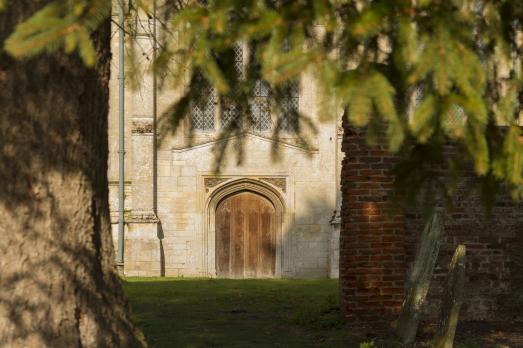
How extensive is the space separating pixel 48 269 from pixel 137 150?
18125 mm

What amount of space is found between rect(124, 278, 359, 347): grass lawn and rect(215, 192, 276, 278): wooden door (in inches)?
252

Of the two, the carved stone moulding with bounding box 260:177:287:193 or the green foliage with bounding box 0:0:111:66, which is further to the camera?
the carved stone moulding with bounding box 260:177:287:193

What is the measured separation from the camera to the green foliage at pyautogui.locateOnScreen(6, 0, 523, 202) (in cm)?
355

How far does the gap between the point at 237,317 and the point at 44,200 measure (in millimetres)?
6940

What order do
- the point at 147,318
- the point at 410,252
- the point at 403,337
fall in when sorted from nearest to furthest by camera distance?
the point at 403,337 < the point at 410,252 < the point at 147,318

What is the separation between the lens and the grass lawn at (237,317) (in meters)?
9.11

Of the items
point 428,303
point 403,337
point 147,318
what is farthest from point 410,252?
point 147,318

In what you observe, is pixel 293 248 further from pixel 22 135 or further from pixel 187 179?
pixel 22 135

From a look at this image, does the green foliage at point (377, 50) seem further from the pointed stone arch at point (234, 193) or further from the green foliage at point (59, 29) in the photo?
the pointed stone arch at point (234, 193)

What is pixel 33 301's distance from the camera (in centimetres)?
474

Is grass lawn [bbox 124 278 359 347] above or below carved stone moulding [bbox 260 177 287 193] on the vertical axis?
below

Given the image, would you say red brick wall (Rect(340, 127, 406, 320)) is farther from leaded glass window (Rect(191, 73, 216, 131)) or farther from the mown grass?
leaded glass window (Rect(191, 73, 216, 131))

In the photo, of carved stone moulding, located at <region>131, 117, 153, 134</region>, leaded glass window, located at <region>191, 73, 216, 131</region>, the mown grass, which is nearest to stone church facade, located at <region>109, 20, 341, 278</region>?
carved stone moulding, located at <region>131, 117, 153, 134</region>

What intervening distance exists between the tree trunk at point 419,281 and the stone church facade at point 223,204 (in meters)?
13.9
